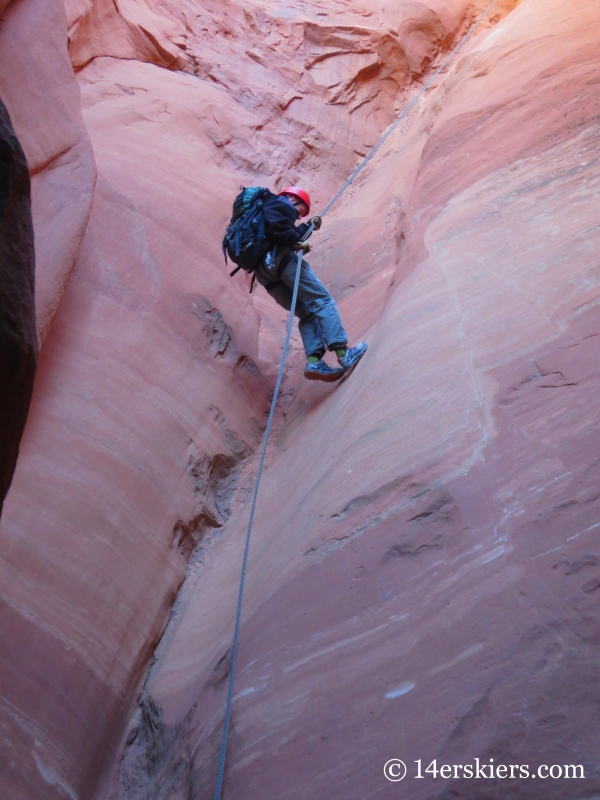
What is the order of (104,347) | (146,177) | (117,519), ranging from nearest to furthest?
(117,519) < (104,347) < (146,177)

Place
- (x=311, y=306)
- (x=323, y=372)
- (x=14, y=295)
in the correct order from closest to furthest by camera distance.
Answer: (x=14, y=295)
(x=323, y=372)
(x=311, y=306)

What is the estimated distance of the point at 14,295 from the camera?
2.24 meters

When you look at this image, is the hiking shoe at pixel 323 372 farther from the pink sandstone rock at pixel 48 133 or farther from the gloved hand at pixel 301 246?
the pink sandstone rock at pixel 48 133

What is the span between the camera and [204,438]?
5422mm

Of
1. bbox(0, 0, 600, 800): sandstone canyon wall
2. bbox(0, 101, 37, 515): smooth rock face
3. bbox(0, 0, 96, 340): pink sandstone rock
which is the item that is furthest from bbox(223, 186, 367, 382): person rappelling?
bbox(0, 101, 37, 515): smooth rock face

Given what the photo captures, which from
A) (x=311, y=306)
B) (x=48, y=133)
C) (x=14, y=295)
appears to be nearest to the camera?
A: (x=14, y=295)

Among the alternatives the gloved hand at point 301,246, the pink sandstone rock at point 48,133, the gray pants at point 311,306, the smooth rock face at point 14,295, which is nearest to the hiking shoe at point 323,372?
the gray pants at point 311,306

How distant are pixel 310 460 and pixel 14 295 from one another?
267cm

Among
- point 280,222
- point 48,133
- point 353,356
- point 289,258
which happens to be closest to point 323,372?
point 353,356

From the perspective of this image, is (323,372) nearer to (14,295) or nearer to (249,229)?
(249,229)

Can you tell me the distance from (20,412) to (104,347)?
108 inches

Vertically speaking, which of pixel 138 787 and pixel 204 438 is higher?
pixel 204 438

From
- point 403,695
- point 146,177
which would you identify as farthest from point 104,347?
point 403,695

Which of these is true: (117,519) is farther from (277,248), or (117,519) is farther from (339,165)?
(339,165)
